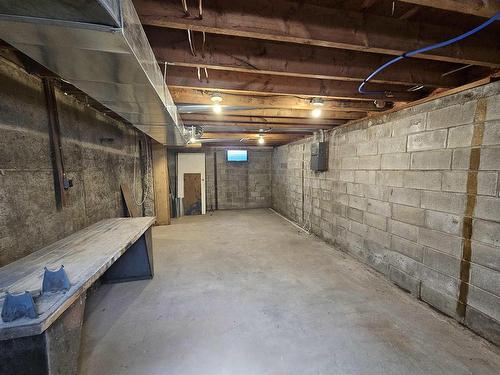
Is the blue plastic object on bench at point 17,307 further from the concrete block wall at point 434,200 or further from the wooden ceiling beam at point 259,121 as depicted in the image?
the concrete block wall at point 434,200

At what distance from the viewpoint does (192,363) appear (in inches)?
59.0

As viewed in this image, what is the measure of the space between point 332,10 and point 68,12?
132 centimetres

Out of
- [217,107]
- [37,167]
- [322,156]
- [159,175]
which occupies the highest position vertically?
[217,107]

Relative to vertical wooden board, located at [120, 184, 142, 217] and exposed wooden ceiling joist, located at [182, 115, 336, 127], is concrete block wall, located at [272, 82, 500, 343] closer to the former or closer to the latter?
exposed wooden ceiling joist, located at [182, 115, 336, 127]

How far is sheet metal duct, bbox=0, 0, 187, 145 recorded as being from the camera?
0.73 meters

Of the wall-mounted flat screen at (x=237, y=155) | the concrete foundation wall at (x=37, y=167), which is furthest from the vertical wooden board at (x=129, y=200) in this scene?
the wall-mounted flat screen at (x=237, y=155)

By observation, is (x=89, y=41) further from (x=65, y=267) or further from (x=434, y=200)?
(x=434, y=200)

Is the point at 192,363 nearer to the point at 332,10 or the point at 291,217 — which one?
the point at 332,10

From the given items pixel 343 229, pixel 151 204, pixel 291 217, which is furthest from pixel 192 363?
pixel 291 217

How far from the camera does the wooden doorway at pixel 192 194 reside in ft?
21.2

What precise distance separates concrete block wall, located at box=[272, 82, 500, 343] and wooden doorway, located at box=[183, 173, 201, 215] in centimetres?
431

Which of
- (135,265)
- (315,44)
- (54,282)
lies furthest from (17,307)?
(315,44)

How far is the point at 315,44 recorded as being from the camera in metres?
1.36

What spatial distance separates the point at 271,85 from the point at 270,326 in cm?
211
